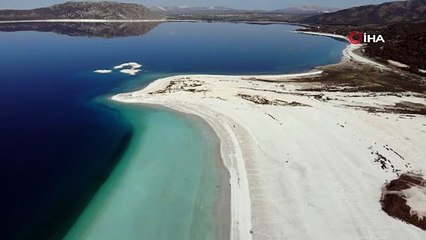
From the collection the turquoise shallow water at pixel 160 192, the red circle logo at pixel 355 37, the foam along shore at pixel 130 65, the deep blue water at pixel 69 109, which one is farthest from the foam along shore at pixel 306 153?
the red circle logo at pixel 355 37

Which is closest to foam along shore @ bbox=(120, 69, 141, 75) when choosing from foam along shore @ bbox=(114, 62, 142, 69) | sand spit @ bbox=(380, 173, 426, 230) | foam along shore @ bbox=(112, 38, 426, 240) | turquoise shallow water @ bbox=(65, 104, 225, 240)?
foam along shore @ bbox=(114, 62, 142, 69)

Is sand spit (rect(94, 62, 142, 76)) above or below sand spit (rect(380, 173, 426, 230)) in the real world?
above

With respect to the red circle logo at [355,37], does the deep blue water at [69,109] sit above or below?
below

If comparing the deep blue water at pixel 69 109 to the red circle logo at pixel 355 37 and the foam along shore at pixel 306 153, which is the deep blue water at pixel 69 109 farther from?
the foam along shore at pixel 306 153

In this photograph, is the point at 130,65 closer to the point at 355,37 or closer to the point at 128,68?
the point at 128,68

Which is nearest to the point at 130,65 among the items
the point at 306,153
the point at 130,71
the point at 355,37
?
the point at 130,71

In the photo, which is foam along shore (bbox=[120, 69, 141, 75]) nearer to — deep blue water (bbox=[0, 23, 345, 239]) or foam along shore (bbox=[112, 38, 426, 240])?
deep blue water (bbox=[0, 23, 345, 239])

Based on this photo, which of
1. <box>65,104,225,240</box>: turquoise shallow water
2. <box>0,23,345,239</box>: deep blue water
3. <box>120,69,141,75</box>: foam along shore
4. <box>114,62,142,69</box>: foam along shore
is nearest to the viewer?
<box>65,104,225,240</box>: turquoise shallow water
